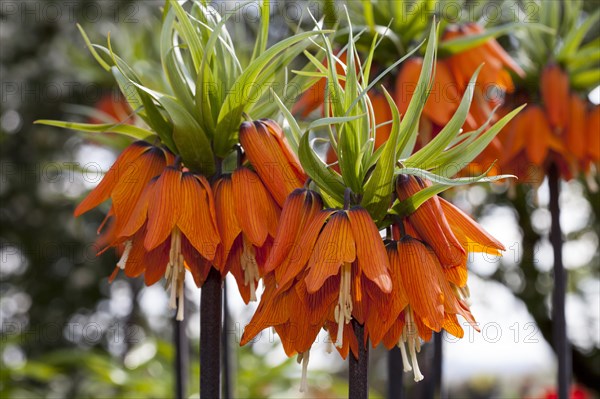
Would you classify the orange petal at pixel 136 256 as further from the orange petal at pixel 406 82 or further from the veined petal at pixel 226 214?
the orange petal at pixel 406 82

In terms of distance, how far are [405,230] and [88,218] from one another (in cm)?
421

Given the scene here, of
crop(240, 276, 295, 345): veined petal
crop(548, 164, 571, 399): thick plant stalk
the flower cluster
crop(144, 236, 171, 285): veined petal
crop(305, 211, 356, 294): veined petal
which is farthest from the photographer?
the flower cluster

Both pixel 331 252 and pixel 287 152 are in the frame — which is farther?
pixel 287 152

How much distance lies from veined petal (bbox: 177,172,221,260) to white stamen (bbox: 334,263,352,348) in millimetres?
240

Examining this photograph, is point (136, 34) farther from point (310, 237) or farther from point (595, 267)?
point (595, 267)

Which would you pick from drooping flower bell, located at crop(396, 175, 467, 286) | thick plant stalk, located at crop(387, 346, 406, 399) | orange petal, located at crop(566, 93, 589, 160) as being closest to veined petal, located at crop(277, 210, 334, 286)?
drooping flower bell, located at crop(396, 175, 467, 286)

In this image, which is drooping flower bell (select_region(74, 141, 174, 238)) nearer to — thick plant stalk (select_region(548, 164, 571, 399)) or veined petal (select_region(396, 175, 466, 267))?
veined petal (select_region(396, 175, 466, 267))

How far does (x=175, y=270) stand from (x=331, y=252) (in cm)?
36

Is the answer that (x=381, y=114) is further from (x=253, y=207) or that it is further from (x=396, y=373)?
(x=253, y=207)

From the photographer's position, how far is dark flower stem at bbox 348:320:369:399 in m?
1.22

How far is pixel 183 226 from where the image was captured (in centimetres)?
133

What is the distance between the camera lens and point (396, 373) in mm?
2008

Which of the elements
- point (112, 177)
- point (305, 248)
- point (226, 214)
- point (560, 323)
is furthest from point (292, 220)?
point (560, 323)

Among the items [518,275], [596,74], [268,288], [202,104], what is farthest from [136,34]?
[518,275]
